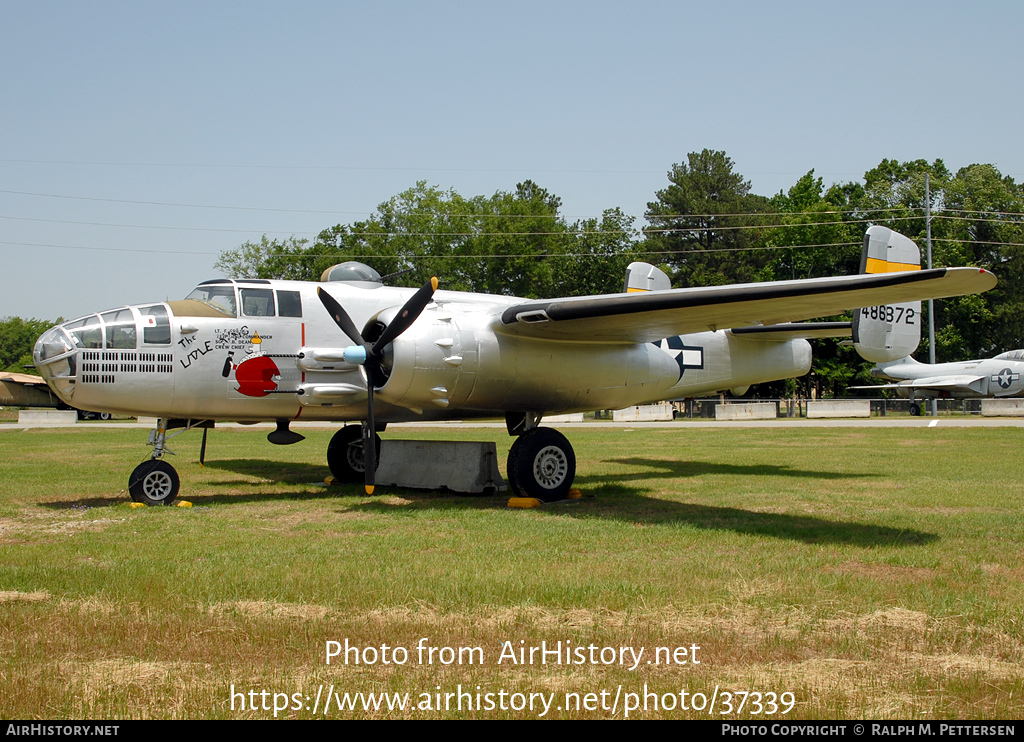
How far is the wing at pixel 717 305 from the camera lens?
29.4 ft

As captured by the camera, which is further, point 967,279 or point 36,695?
point 967,279

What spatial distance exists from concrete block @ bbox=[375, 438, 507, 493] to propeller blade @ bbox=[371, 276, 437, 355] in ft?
9.29

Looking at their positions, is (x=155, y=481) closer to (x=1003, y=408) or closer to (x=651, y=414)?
(x=651, y=414)

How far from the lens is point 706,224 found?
75812 mm

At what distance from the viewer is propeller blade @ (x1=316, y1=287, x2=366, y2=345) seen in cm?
1214

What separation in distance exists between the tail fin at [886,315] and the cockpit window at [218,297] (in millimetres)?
11628

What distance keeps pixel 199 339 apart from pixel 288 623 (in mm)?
7473

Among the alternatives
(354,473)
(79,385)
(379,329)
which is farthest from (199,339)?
(354,473)

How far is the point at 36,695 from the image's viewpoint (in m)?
4.46

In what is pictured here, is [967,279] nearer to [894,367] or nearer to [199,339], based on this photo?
[199,339]

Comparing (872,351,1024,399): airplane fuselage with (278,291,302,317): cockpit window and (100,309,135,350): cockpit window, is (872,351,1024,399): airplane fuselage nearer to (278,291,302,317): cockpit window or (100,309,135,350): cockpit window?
(278,291,302,317): cockpit window

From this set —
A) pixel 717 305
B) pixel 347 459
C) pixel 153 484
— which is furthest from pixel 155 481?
pixel 717 305
